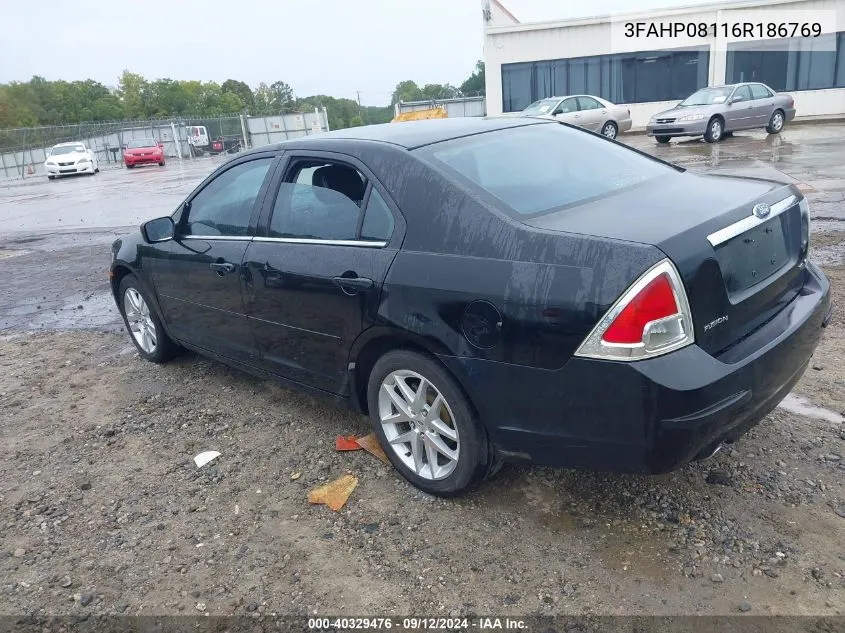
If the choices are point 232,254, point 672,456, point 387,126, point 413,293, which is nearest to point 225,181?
point 232,254

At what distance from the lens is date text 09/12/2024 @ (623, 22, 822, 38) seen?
25.0 metres

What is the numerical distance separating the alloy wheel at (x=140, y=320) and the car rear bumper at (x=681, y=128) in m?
17.2

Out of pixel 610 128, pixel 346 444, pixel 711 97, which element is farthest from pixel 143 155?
pixel 346 444

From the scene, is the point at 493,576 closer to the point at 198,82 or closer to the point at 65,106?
the point at 65,106

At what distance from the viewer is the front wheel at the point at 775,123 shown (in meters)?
20.1

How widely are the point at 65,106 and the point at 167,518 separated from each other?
11016 centimetres

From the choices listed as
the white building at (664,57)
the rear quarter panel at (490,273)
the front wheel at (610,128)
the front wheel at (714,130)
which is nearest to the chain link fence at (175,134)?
the white building at (664,57)

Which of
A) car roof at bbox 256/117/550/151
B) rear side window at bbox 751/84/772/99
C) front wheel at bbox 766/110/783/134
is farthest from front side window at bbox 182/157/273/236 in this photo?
front wheel at bbox 766/110/783/134

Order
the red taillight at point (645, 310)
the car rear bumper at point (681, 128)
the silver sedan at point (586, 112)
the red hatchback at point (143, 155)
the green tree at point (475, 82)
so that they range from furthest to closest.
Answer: the green tree at point (475, 82) → the red hatchback at point (143, 155) → the silver sedan at point (586, 112) → the car rear bumper at point (681, 128) → the red taillight at point (645, 310)

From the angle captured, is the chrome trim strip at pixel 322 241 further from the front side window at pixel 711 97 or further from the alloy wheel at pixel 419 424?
the front side window at pixel 711 97

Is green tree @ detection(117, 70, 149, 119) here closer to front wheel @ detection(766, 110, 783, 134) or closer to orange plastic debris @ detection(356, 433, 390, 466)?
front wheel @ detection(766, 110, 783, 134)

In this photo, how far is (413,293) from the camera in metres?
2.85

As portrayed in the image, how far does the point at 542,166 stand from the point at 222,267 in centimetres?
191

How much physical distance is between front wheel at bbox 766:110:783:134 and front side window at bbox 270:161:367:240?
20.4 m
